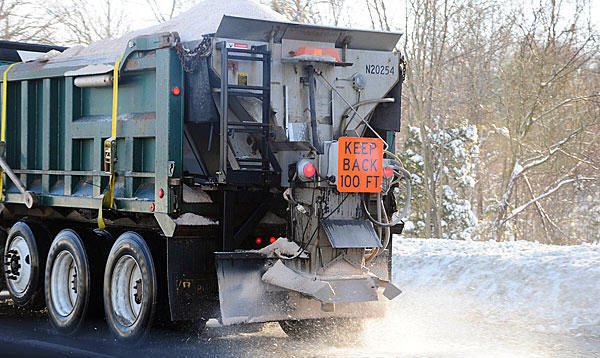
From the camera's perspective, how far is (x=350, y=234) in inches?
291

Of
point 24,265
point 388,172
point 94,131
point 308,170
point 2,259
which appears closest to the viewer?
point 308,170

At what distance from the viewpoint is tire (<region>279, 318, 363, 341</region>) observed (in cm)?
823

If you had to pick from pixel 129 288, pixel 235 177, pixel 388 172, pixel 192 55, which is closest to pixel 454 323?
pixel 388 172

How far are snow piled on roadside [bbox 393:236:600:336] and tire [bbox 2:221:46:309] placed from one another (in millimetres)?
4374

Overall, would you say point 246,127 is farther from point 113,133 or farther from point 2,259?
point 2,259

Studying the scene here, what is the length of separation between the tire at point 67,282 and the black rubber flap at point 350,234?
2661mm

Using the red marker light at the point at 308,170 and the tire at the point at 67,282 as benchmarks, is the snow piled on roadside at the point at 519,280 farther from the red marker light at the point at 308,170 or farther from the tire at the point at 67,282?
the tire at the point at 67,282

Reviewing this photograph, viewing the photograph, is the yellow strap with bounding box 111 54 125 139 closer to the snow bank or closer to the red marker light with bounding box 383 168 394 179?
the snow bank

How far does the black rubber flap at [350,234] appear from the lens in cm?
727

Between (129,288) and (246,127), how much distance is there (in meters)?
1.92

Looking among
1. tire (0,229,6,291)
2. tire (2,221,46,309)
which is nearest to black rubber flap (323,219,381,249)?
A: tire (2,221,46,309)

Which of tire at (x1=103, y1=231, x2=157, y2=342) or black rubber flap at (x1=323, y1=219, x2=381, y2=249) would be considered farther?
tire at (x1=103, y1=231, x2=157, y2=342)

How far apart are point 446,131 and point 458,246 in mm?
9072

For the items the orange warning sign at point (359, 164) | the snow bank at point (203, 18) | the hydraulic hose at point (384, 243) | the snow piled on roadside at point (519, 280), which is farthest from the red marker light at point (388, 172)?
the snow piled on roadside at point (519, 280)
